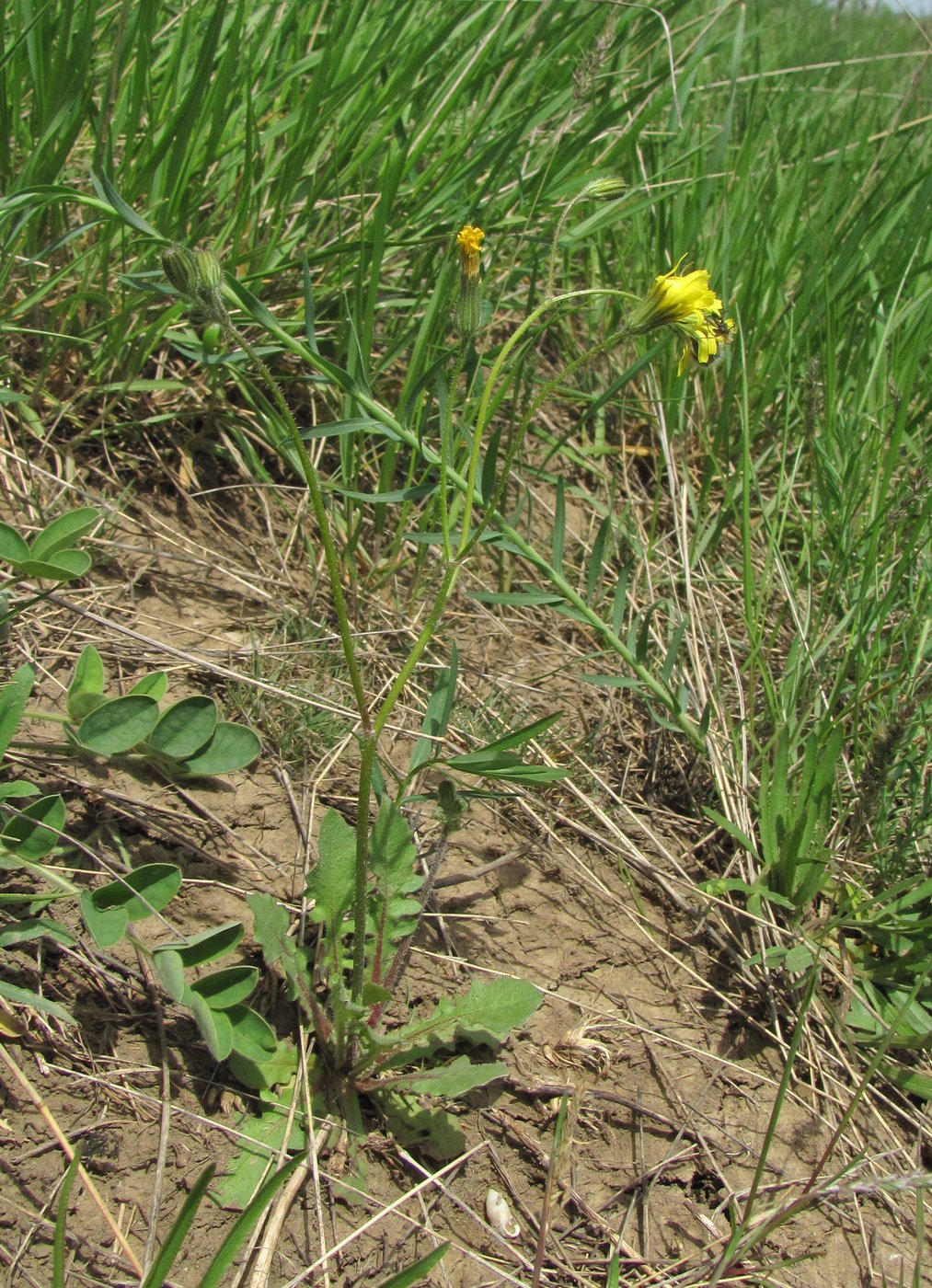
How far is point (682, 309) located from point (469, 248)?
275mm

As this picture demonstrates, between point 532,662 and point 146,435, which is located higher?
point 146,435

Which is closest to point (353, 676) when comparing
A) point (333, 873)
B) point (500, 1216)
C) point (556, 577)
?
point (333, 873)

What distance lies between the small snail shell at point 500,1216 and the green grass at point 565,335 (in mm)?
579

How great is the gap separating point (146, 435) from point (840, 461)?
136 centimetres

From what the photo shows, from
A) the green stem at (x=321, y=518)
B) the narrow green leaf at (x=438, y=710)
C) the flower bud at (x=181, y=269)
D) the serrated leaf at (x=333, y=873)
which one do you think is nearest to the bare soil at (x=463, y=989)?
the serrated leaf at (x=333, y=873)

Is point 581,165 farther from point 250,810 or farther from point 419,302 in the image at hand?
point 250,810

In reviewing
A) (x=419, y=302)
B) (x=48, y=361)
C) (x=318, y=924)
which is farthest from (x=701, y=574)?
(x=48, y=361)

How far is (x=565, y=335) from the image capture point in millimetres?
2438

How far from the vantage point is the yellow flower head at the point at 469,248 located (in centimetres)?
125

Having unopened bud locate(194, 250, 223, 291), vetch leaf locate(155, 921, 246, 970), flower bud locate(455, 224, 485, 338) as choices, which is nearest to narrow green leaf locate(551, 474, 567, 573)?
flower bud locate(455, 224, 485, 338)

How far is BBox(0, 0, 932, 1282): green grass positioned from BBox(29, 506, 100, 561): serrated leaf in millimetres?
316

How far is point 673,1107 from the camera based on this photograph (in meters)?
1.44

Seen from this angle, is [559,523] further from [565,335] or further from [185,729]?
[565,335]

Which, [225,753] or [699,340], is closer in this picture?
[699,340]
